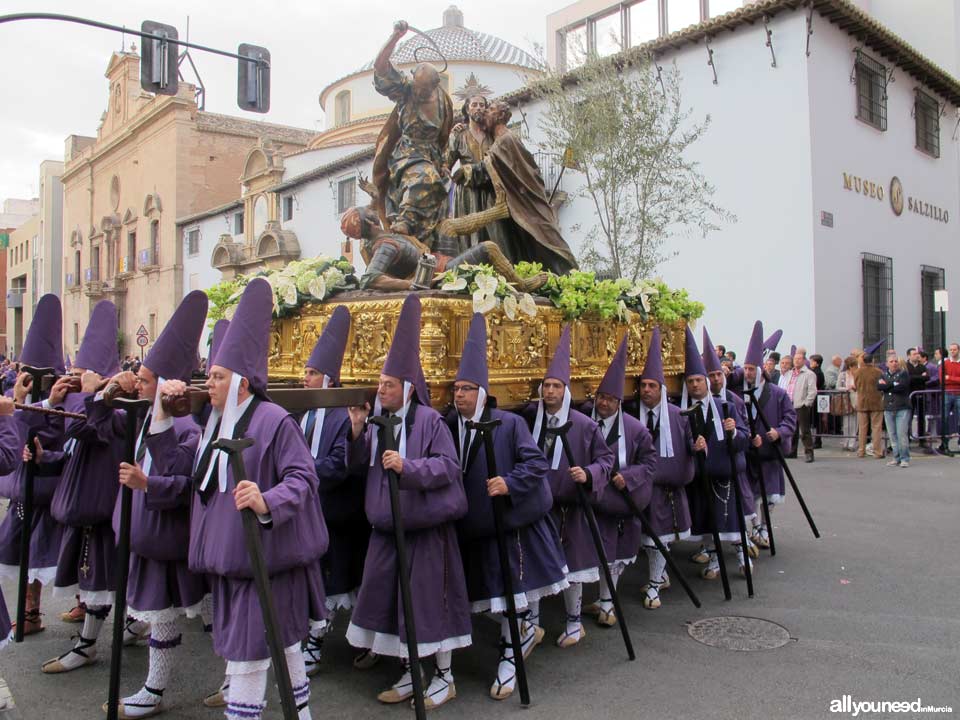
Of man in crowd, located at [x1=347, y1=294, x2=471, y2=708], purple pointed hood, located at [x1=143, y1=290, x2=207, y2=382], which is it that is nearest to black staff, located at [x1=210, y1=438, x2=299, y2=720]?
purple pointed hood, located at [x1=143, y1=290, x2=207, y2=382]

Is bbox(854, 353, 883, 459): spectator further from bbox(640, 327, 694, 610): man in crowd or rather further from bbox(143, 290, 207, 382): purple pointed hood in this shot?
bbox(143, 290, 207, 382): purple pointed hood

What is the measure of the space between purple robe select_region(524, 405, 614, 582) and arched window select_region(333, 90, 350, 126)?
2796 centimetres

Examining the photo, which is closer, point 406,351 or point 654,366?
point 406,351

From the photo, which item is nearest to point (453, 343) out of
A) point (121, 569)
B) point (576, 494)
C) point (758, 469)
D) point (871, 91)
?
point (576, 494)

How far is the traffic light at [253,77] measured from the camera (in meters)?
12.0

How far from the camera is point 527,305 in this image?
5.74 meters

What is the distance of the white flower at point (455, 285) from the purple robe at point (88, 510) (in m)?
2.26

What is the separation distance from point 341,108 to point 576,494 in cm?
2882

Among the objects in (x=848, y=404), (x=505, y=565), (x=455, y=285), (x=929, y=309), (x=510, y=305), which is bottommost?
(x=505, y=565)

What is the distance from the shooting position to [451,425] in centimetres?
520

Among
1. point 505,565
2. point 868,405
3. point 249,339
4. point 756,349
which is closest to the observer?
point 249,339

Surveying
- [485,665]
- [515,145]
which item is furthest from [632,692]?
[515,145]

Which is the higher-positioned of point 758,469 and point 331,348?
point 331,348

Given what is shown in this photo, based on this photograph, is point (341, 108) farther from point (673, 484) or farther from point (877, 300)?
point (673, 484)
